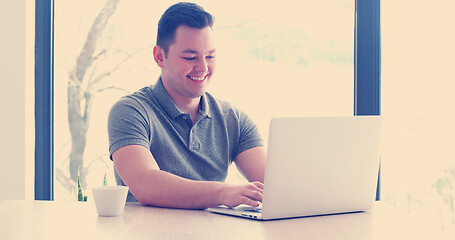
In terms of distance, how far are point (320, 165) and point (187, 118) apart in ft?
2.79

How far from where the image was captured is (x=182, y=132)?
220 centimetres

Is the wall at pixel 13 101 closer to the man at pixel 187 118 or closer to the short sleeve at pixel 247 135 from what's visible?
the man at pixel 187 118

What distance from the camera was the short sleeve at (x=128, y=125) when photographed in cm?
190

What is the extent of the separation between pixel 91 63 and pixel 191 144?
4.04ft

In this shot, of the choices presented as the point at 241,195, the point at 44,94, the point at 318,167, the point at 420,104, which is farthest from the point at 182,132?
the point at 420,104

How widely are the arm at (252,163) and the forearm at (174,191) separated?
1.84ft

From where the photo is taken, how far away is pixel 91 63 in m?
3.16

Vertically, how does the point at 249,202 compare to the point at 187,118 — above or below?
below

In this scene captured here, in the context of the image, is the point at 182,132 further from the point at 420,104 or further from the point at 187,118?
the point at 420,104

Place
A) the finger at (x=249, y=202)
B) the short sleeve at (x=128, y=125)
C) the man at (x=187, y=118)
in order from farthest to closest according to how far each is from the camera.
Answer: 1. the man at (x=187, y=118)
2. the short sleeve at (x=128, y=125)
3. the finger at (x=249, y=202)

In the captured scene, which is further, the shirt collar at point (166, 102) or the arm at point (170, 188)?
the shirt collar at point (166, 102)

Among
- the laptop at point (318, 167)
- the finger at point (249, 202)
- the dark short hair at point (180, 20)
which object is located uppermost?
the dark short hair at point (180, 20)

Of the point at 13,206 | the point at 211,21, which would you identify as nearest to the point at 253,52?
the point at 211,21

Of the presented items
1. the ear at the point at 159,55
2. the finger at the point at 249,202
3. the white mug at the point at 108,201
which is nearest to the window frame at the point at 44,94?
the ear at the point at 159,55
